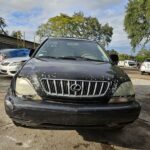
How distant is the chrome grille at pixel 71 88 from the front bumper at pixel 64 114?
142 mm

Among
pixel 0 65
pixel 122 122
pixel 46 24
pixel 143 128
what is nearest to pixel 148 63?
pixel 0 65

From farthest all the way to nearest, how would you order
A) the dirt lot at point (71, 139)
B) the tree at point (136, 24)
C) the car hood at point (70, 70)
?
the tree at point (136, 24), the dirt lot at point (71, 139), the car hood at point (70, 70)

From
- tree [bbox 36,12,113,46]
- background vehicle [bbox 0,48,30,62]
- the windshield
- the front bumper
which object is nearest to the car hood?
the front bumper

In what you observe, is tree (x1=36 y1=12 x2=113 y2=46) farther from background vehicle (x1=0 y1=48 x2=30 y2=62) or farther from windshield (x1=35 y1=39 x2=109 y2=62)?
windshield (x1=35 y1=39 x2=109 y2=62)

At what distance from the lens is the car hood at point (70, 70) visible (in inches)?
168

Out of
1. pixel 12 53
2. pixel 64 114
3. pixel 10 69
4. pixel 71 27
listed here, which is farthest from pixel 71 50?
pixel 71 27

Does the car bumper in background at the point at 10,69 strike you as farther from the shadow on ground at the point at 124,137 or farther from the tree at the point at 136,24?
the tree at the point at 136,24

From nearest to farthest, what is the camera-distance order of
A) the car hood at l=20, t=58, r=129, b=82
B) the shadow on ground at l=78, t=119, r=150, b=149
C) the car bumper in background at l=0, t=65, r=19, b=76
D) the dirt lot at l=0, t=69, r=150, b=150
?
the car hood at l=20, t=58, r=129, b=82 < the dirt lot at l=0, t=69, r=150, b=150 < the shadow on ground at l=78, t=119, r=150, b=149 < the car bumper in background at l=0, t=65, r=19, b=76

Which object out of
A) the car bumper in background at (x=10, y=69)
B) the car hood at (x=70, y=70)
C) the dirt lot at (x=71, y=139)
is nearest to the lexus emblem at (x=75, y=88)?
the car hood at (x=70, y=70)

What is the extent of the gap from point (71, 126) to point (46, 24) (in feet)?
A: 199

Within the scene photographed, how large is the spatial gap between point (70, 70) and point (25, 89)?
66 centimetres

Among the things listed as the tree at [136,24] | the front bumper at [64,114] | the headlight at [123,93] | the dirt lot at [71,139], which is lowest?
the dirt lot at [71,139]

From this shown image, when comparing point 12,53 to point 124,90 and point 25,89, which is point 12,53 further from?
point 124,90

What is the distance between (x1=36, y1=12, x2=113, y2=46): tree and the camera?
2394 inches
